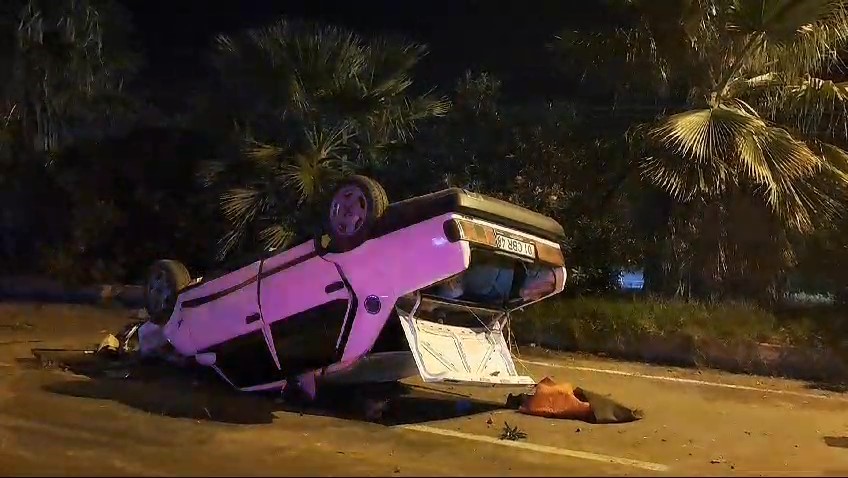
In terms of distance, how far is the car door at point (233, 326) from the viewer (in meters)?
8.15

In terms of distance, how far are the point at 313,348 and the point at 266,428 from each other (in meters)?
0.90

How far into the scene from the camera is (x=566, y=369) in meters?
10.7

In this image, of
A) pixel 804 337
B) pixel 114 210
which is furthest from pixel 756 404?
pixel 114 210

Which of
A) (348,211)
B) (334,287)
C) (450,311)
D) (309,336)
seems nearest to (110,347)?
Answer: (309,336)

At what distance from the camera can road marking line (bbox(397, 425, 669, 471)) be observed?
6539 mm

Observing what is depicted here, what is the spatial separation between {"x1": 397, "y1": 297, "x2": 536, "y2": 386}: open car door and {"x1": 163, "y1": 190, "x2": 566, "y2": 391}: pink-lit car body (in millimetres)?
12

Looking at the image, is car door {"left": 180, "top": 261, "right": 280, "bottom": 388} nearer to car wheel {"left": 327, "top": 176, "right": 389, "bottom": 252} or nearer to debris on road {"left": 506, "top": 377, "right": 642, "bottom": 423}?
car wheel {"left": 327, "top": 176, "right": 389, "bottom": 252}

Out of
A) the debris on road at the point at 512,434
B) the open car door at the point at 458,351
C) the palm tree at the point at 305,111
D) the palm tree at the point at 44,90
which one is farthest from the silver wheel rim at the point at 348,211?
the palm tree at the point at 44,90

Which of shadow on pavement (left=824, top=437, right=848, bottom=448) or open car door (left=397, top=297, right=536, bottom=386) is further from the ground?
open car door (left=397, top=297, right=536, bottom=386)

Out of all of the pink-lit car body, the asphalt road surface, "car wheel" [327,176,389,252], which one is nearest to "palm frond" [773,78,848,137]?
the asphalt road surface

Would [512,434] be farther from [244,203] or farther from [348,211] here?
[244,203]

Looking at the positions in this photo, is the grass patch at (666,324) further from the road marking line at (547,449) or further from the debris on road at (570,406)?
the road marking line at (547,449)

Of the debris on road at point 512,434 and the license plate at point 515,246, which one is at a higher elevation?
the license plate at point 515,246

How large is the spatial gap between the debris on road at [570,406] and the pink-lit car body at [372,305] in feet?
0.66
